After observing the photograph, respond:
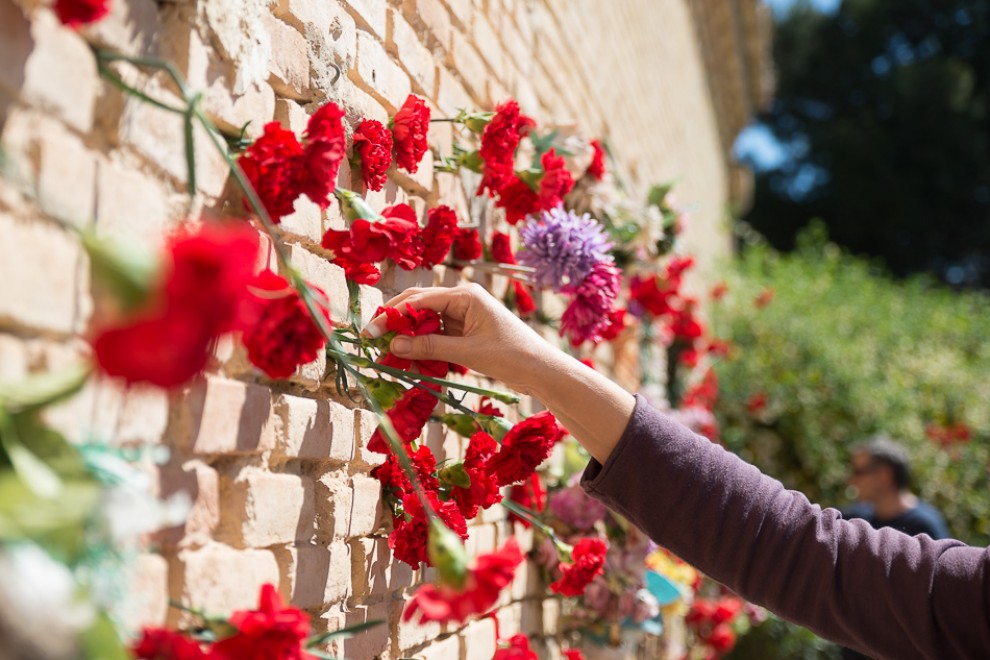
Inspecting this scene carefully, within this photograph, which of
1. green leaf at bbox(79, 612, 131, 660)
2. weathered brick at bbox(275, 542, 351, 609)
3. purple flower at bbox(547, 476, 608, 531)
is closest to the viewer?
green leaf at bbox(79, 612, 131, 660)

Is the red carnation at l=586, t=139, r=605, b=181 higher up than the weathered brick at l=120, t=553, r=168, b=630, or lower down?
higher up

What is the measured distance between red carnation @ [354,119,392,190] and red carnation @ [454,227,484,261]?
42 cm

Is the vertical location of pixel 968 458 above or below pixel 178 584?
below

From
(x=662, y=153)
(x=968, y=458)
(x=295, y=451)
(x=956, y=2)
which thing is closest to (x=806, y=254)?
(x=968, y=458)

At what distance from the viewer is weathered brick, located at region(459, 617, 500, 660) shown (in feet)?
6.61

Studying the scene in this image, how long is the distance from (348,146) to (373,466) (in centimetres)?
56

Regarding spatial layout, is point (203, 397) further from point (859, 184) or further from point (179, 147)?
point (859, 184)

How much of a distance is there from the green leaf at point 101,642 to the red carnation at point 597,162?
196 cm

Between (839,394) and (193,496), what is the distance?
20.1 feet

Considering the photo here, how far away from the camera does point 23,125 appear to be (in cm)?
88

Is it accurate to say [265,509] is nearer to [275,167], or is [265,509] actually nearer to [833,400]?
[275,167]

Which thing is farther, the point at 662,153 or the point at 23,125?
the point at 662,153

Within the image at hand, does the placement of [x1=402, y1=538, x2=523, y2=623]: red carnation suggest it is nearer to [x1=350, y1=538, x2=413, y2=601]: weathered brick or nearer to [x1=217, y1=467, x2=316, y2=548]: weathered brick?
[x1=217, y1=467, x2=316, y2=548]: weathered brick

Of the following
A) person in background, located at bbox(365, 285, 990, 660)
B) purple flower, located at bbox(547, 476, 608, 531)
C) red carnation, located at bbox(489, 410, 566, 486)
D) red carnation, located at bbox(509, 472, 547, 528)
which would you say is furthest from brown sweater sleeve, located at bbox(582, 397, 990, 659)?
purple flower, located at bbox(547, 476, 608, 531)
